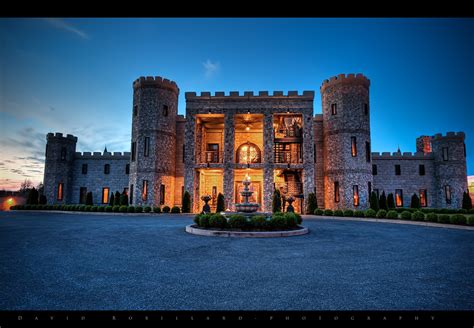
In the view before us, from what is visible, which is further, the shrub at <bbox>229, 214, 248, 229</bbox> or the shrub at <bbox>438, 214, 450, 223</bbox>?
the shrub at <bbox>438, 214, 450, 223</bbox>

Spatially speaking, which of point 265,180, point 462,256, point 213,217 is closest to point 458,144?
point 265,180

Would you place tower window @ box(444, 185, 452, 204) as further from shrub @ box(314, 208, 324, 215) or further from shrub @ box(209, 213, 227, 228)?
shrub @ box(209, 213, 227, 228)

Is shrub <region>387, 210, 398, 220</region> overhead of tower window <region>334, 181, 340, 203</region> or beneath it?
beneath

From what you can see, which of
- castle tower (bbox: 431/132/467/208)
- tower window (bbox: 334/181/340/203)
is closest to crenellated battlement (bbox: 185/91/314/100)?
tower window (bbox: 334/181/340/203)

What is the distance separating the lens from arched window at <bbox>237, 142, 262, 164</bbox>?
92.9 ft

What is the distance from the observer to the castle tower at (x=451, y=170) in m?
28.5

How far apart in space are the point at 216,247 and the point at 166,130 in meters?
21.0

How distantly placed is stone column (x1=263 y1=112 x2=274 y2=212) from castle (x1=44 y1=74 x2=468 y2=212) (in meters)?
0.09
